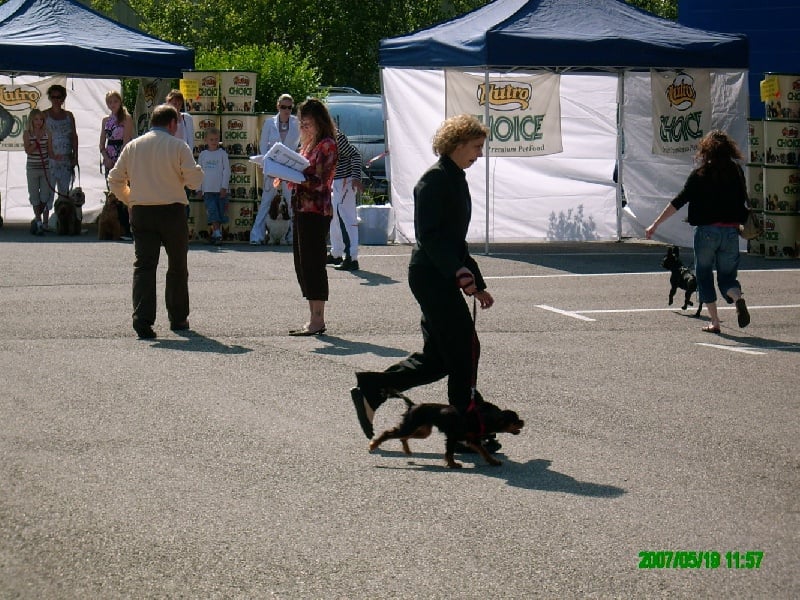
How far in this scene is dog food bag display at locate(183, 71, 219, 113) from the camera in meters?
19.8

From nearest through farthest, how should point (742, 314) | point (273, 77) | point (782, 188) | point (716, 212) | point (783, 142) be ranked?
point (742, 314), point (716, 212), point (783, 142), point (782, 188), point (273, 77)

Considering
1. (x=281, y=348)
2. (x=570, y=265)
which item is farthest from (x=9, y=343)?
(x=570, y=265)

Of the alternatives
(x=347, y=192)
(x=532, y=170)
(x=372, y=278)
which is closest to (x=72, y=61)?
(x=347, y=192)

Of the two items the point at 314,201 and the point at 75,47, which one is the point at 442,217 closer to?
the point at 314,201

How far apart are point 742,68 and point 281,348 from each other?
1013cm

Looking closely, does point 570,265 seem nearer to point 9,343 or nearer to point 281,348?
point 281,348

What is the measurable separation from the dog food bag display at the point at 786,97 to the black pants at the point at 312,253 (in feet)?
28.9

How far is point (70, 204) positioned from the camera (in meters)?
20.6

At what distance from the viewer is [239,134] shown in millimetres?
19984

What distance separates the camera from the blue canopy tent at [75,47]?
65.1 feet

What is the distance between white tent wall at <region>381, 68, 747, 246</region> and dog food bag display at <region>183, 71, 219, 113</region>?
2.48m
